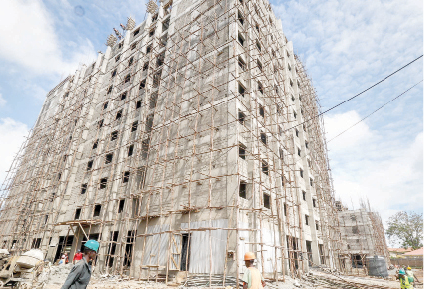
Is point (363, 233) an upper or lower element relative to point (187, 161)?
lower

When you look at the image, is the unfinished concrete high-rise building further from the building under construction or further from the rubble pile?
the building under construction

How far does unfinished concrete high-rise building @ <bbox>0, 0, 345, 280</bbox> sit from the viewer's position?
1353 centimetres

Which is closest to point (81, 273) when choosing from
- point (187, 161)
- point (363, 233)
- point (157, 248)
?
point (157, 248)

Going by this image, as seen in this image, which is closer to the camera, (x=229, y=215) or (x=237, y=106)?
(x=229, y=215)

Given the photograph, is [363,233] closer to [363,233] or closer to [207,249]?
[363,233]

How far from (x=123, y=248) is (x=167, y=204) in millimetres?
4553

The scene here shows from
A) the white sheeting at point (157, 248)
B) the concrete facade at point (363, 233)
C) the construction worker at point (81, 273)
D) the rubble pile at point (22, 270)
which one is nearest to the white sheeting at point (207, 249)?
the white sheeting at point (157, 248)

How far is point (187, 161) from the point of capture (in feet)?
51.1

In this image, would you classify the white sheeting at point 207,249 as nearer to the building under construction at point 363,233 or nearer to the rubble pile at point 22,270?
the rubble pile at point 22,270

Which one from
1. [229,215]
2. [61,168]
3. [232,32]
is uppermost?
[232,32]

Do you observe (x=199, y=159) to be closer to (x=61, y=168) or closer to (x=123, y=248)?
(x=123, y=248)

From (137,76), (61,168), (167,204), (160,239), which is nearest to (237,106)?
(167,204)

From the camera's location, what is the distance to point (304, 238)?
19.2 meters

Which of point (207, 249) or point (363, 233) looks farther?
point (363, 233)
